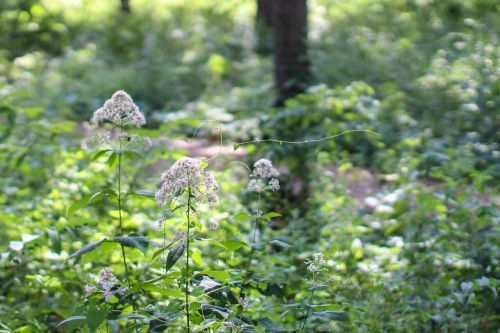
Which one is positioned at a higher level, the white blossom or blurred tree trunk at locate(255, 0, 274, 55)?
blurred tree trunk at locate(255, 0, 274, 55)

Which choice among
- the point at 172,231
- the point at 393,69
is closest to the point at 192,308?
the point at 172,231

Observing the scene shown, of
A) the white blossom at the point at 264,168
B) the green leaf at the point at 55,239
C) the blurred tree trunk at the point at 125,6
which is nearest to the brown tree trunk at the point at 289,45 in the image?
the green leaf at the point at 55,239

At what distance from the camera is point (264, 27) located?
13.7m

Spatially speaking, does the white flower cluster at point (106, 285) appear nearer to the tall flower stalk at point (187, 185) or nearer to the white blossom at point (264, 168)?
the tall flower stalk at point (187, 185)

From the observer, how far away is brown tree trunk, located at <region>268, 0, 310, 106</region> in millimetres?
8367

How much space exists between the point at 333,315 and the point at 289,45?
6.15 metres

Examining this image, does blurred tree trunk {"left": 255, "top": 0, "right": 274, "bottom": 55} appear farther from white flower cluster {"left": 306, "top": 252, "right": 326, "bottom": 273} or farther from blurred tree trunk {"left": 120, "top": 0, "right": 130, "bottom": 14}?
white flower cluster {"left": 306, "top": 252, "right": 326, "bottom": 273}

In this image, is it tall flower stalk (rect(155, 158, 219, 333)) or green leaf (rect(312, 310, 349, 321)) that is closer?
tall flower stalk (rect(155, 158, 219, 333))

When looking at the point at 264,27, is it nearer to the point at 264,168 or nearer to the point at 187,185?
the point at 264,168

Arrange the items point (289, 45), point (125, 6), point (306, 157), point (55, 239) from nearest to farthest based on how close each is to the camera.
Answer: point (55, 239)
point (306, 157)
point (289, 45)
point (125, 6)

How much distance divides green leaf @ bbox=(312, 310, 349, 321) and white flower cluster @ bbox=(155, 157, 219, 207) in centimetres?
61

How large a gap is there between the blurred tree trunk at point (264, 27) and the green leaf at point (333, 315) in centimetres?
1077

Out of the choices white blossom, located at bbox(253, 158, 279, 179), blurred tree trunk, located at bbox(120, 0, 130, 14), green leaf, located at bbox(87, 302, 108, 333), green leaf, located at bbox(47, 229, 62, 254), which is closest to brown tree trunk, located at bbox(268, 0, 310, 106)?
green leaf, located at bbox(47, 229, 62, 254)

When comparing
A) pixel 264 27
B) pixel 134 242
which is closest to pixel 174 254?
pixel 134 242
